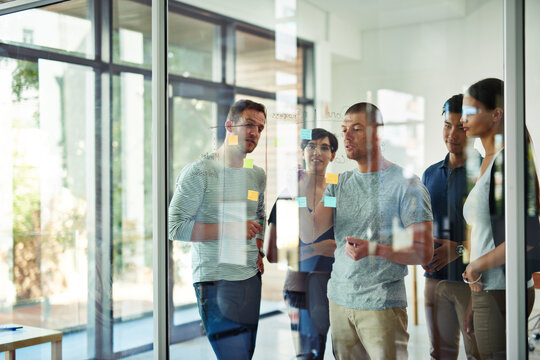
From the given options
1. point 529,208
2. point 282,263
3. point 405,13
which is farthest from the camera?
point 282,263

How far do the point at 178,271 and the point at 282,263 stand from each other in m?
0.74

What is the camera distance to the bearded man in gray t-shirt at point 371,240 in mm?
2574

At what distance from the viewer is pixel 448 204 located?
2484mm

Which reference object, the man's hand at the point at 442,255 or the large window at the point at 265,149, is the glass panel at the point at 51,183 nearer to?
the large window at the point at 265,149

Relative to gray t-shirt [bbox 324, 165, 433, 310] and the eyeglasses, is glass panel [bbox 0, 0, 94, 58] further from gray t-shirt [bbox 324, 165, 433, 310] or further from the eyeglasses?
gray t-shirt [bbox 324, 165, 433, 310]

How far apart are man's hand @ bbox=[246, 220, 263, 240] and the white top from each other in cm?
110

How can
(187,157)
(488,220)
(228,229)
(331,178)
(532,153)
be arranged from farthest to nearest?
(187,157)
(228,229)
(331,178)
(488,220)
(532,153)

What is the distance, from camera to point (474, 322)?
2459mm

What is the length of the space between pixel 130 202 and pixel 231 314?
3.92ft

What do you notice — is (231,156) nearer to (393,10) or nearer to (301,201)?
(301,201)

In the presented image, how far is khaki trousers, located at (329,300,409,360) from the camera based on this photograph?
8.59 ft

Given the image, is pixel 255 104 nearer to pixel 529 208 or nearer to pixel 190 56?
pixel 190 56

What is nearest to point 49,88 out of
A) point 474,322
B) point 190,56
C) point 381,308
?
point 190,56

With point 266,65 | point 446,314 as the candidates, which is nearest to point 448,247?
point 446,314
